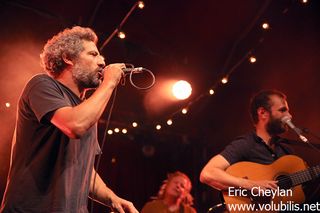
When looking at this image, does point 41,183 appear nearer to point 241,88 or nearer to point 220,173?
point 220,173

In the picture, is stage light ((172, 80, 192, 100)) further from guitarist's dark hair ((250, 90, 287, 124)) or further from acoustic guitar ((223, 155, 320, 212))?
acoustic guitar ((223, 155, 320, 212))

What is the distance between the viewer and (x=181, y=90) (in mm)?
6230

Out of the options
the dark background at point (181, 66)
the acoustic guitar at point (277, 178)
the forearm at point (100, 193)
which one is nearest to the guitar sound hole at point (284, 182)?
the acoustic guitar at point (277, 178)

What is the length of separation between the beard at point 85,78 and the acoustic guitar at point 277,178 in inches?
71.5

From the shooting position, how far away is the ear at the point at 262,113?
4181 millimetres

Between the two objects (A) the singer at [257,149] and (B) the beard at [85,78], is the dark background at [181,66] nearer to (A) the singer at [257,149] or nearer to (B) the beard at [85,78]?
(A) the singer at [257,149]

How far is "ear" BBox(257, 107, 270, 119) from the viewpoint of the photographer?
165 inches

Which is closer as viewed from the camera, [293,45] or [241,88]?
[293,45]

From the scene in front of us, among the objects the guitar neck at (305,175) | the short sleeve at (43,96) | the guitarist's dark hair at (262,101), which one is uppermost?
the guitarist's dark hair at (262,101)

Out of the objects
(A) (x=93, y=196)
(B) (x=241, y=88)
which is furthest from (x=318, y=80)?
(A) (x=93, y=196)

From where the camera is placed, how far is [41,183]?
79.0 inches

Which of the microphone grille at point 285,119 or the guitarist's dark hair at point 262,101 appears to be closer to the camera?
the microphone grille at point 285,119

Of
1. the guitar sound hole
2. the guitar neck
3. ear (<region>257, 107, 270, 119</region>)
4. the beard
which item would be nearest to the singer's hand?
the beard

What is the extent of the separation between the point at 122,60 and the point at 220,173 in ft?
9.28
